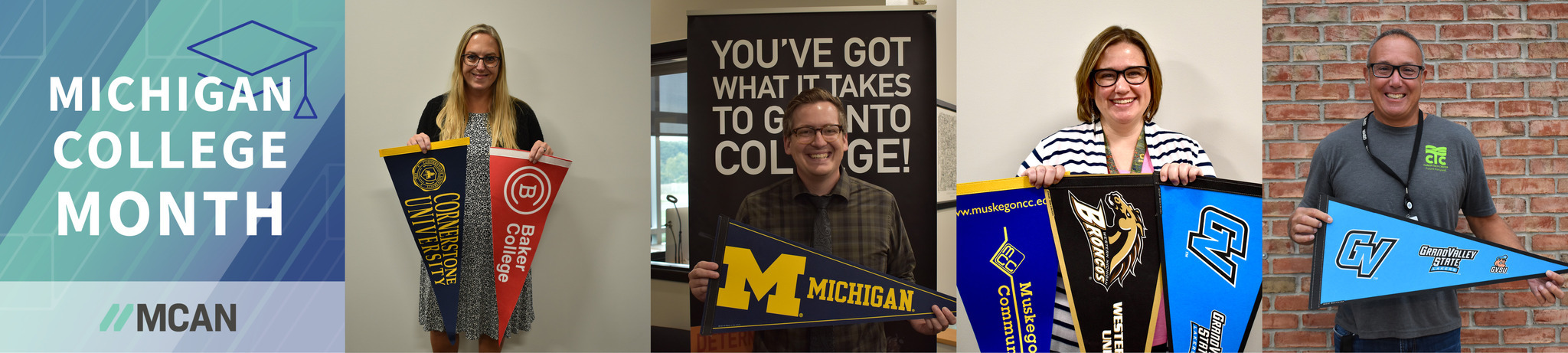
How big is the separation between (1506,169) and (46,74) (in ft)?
17.0

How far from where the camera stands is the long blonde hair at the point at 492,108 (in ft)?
5.68

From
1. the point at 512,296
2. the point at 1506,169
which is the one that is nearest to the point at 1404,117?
the point at 1506,169

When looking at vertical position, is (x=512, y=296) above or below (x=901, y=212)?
below

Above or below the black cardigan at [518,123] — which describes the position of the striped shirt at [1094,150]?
below

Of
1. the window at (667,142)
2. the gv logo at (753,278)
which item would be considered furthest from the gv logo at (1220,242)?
the window at (667,142)

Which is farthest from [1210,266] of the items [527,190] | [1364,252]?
[527,190]

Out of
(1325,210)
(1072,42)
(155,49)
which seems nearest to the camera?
(1325,210)

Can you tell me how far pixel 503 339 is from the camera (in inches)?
71.1

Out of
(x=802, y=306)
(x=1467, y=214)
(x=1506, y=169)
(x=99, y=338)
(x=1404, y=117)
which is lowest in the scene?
(x=99, y=338)

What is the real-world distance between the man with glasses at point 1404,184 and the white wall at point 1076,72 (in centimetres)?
22

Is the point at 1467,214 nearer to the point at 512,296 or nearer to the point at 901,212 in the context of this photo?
the point at 901,212

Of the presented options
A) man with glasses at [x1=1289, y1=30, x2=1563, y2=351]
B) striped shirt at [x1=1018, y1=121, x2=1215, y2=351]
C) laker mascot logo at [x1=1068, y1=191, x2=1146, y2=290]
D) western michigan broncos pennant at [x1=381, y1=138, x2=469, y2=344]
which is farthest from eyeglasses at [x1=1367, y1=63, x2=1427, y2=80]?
western michigan broncos pennant at [x1=381, y1=138, x2=469, y2=344]

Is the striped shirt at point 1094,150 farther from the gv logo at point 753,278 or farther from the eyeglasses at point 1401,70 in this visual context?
the gv logo at point 753,278

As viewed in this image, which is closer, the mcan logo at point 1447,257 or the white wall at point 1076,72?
the mcan logo at point 1447,257
